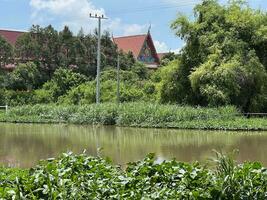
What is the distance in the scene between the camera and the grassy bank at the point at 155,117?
2380cm

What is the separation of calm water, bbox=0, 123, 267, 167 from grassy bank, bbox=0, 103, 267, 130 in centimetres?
145

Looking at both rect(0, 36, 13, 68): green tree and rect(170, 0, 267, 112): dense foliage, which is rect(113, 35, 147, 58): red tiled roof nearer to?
rect(0, 36, 13, 68): green tree

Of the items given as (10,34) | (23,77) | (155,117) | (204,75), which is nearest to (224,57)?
(204,75)

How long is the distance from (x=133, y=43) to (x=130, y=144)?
39.3 meters

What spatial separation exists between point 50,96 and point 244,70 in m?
18.6

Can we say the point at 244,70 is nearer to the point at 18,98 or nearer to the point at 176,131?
the point at 176,131

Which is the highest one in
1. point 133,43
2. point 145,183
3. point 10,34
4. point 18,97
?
point 10,34

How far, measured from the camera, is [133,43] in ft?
185

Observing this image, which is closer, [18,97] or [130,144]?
[130,144]

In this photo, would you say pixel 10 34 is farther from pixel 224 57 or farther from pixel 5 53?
pixel 224 57

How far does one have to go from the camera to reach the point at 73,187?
4.85m

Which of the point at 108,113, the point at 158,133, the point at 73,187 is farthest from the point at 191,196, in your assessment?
the point at 108,113

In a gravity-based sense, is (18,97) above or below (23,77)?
below

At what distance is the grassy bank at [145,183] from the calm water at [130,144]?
7512 millimetres
